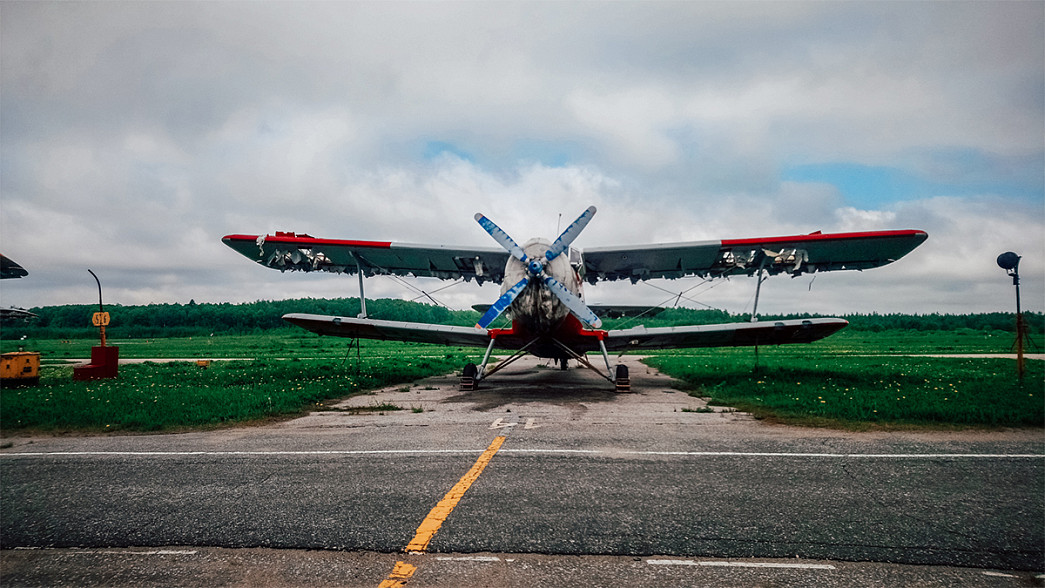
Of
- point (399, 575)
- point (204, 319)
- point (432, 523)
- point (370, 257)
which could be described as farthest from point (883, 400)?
point (204, 319)

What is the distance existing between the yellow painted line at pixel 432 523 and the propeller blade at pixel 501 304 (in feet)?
15.6

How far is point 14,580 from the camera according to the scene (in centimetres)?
275

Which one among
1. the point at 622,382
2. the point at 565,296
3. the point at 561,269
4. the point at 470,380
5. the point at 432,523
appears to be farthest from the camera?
the point at 470,380

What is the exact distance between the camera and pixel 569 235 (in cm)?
1043

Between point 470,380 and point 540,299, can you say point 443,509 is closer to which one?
point 540,299

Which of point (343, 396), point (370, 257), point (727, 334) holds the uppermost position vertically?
point (370, 257)

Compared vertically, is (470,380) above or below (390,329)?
below

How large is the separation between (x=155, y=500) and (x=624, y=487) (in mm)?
3802

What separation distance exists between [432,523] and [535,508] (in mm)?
753

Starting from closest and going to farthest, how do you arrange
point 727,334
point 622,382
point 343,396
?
point 343,396 < point 622,382 < point 727,334

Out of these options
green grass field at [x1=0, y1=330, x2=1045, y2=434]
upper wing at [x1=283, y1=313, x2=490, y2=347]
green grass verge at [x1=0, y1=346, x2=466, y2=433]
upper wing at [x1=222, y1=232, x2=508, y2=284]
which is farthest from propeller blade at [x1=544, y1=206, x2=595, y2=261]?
green grass verge at [x1=0, y1=346, x2=466, y2=433]

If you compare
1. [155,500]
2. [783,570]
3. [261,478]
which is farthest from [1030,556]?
[155,500]

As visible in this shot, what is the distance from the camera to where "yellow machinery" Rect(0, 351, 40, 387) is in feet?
12.8

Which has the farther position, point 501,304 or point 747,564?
point 501,304
